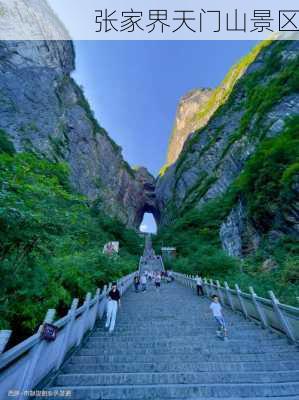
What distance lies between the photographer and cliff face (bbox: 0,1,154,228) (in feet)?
114

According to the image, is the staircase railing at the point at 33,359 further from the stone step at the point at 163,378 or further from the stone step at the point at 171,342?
the stone step at the point at 171,342

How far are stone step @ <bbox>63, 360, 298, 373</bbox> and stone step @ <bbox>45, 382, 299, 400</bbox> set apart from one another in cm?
70

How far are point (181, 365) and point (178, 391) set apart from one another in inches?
34.6

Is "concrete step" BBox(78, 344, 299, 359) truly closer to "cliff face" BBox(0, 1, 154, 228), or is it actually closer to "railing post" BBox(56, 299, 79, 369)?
"railing post" BBox(56, 299, 79, 369)

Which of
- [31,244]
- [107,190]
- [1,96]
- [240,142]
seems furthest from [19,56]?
[31,244]

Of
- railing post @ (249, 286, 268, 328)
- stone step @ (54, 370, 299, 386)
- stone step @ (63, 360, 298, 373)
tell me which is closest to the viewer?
stone step @ (54, 370, 299, 386)

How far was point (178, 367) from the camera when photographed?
3.90 m

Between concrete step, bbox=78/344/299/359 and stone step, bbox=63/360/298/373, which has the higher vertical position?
concrete step, bbox=78/344/299/359

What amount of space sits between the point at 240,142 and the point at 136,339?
38.3 metres

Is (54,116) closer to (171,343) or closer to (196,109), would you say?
(171,343)

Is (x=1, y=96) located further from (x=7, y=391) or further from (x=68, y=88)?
(x=7, y=391)

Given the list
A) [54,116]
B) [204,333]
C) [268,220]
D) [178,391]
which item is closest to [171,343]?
[204,333]

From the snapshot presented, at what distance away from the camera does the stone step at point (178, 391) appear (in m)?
3.04

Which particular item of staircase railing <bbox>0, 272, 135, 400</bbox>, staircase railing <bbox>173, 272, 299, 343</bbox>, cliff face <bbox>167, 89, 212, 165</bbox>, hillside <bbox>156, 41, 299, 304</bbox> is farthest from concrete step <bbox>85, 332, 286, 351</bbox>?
cliff face <bbox>167, 89, 212, 165</bbox>
